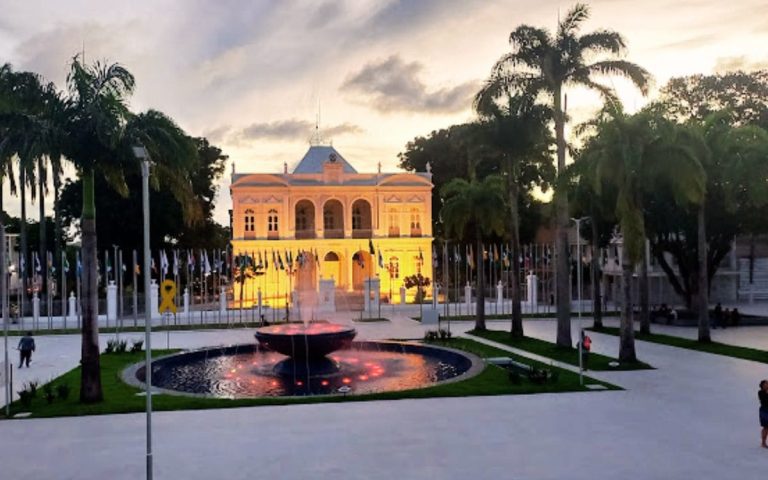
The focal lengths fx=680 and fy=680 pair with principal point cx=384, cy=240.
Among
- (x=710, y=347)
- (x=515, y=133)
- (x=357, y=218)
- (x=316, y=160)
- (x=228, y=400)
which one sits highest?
(x=316, y=160)

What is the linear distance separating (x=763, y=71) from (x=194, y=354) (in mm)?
40605

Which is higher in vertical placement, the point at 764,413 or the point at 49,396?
the point at 764,413

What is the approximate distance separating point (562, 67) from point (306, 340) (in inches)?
569

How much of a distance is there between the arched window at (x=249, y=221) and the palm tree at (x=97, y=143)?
41872 mm

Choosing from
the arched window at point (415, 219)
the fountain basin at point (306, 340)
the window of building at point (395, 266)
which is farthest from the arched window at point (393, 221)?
the fountain basin at point (306, 340)

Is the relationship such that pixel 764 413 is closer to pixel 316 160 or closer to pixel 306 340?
pixel 306 340

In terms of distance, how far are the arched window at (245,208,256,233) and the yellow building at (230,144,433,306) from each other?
0.09m

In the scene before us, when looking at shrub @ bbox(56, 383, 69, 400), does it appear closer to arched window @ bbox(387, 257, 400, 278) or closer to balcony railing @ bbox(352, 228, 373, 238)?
arched window @ bbox(387, 257, 400, 278)

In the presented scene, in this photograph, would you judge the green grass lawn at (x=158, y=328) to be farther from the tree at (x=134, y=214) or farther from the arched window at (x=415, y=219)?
the arched window at (x=415, y=219)

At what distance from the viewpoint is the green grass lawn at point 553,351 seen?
2186 centimetres

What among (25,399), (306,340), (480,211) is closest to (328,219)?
(480,211)

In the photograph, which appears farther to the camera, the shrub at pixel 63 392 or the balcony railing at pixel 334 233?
the balcony railing at pixel 334 233

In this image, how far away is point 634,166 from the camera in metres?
21.5

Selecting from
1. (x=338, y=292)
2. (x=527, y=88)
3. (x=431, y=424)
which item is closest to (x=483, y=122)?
(x=527, y=88)
